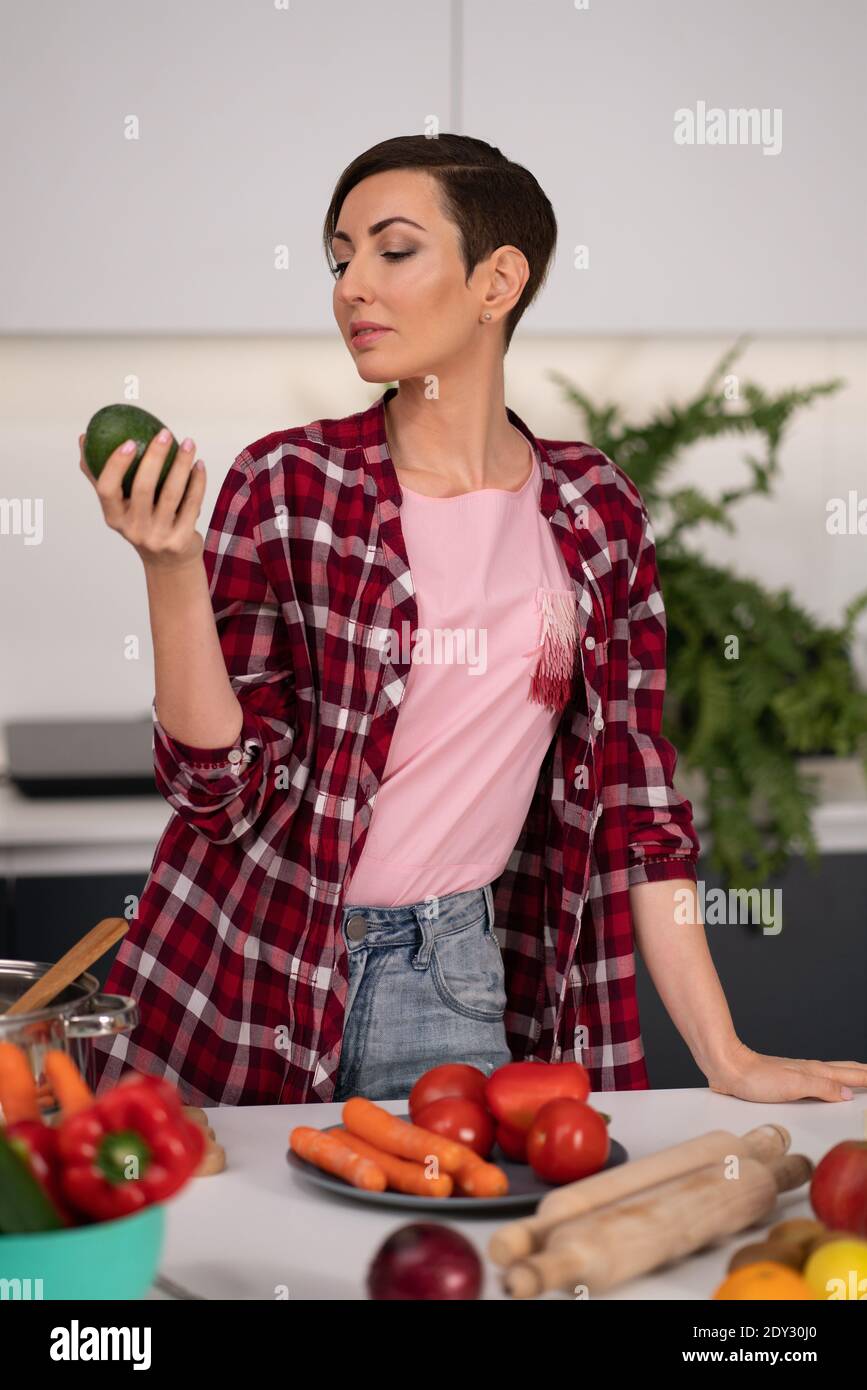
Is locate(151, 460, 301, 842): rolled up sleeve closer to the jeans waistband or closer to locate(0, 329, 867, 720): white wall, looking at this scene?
the jeans waistband

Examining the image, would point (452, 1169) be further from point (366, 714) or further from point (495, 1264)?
point (366, 714)

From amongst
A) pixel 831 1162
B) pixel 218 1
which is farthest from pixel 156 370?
pixel 831 1162

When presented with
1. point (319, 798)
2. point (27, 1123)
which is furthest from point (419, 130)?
point (27, 1123)

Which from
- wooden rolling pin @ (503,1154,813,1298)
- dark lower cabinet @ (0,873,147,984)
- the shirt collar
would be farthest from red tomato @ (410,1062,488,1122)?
dark lower cabinet @ (0,873,147,984)

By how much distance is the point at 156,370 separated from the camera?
3.06 m

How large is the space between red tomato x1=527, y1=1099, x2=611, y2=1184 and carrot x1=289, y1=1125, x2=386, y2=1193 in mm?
98

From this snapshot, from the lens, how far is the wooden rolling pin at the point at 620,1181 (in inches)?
30.9

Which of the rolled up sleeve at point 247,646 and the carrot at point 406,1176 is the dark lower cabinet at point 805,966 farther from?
the carrot at point 406,1176

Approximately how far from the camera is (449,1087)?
0.98 m

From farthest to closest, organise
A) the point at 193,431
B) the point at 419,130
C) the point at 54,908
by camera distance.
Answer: the point at 193,431
the point at 419,130
the point at 54,908

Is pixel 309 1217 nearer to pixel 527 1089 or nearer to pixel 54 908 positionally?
pixel 527 1089

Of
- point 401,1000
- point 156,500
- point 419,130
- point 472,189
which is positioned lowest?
point 401,1000

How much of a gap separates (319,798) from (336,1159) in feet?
1.52

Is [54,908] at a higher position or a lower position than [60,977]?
lower
